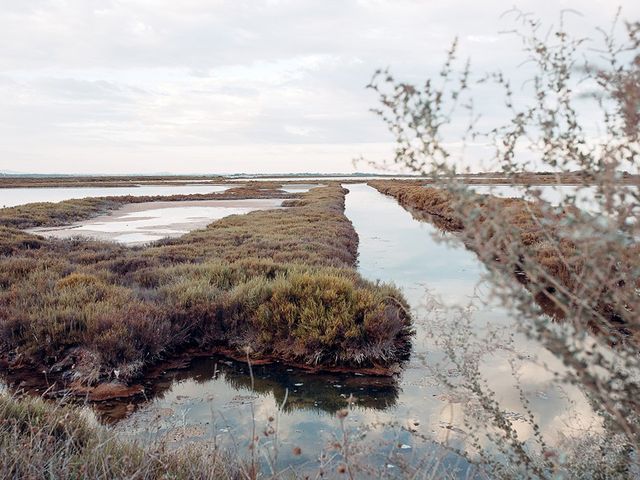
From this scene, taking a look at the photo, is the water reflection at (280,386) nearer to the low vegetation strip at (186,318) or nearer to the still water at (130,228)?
the low vegetation strip at (186,318)

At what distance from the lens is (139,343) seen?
832 cm

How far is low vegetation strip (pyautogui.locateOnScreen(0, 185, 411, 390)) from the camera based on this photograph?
8.13m

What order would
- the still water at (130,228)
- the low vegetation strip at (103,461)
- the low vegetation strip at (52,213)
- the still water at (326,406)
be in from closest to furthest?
the low vegetation strip at (103,461)
the still water at (326,406)
the still water at (130,228)
the low vegetation strip at (52,213)

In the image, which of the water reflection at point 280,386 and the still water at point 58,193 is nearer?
the water reflection at point 280,386

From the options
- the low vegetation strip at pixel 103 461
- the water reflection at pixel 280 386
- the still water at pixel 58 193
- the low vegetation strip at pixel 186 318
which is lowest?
the still water at pixel 58 193

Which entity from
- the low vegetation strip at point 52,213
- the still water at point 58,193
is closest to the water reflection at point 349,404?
the low vegetation strip at point 52,213

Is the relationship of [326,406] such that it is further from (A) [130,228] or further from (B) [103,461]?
(A) [130,228]

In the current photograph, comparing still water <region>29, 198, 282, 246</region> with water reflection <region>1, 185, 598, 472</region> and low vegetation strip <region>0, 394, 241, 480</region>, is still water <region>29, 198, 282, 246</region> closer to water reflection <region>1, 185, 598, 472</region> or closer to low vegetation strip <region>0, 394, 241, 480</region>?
water reflection <region>1, 185, 598, 472</region>

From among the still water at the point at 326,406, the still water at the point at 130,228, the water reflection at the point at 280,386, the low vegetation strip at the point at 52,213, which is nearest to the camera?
the still water at the point at 326,406

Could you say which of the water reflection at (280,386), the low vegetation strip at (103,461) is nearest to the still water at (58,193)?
the water reflection at (280,386)

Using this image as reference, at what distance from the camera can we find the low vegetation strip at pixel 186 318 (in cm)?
813

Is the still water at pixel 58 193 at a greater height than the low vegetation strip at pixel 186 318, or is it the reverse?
the low vegetation strip at pixel 186 318

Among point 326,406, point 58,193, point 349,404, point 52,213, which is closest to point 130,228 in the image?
point 52,213

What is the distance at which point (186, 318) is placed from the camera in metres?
9.52
